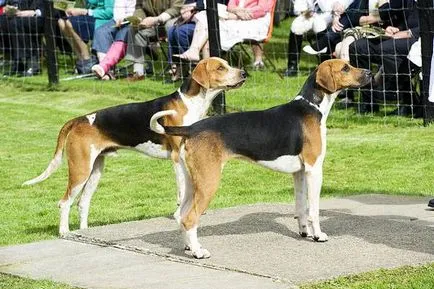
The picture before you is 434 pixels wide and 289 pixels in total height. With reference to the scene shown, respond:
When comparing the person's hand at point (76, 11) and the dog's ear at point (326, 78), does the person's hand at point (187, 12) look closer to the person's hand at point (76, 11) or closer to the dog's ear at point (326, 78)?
the person's hand at point (76, 11)

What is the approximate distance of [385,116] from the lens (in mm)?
15656

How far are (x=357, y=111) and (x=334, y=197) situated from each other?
16.7 ft

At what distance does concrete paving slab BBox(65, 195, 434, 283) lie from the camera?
8164 millimetres

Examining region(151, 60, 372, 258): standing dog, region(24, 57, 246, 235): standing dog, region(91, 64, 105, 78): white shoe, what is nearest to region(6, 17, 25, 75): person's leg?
region(91, 64, 105, 78): white shoe

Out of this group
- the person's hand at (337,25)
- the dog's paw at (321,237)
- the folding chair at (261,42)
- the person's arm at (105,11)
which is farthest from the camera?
the person's arm at (105,11)

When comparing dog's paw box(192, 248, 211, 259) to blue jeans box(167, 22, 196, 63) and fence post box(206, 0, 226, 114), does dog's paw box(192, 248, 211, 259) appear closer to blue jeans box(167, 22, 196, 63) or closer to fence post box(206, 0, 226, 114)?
fence post box(206, 0, 226, 114)

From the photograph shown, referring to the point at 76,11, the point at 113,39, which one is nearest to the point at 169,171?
the point at 113,39

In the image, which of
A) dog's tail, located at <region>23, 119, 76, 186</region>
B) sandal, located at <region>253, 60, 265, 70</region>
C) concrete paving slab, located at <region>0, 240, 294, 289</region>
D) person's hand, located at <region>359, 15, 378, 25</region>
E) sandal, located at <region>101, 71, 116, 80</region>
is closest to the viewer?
concrete paving slab, located at <region>0, 240, 294, 289</region>

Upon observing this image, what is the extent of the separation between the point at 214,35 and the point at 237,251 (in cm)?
818

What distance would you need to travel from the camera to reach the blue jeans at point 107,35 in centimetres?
1958

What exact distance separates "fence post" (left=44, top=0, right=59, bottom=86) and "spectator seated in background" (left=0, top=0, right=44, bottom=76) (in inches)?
35.9

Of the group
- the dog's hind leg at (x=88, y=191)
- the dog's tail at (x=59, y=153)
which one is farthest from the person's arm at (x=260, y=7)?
the dog's tail at (x=59, y=153)

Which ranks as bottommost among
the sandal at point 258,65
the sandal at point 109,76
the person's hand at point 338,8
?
the sandal at point 109,76

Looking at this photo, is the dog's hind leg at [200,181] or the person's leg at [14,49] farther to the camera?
the person's leg at [14,49]
